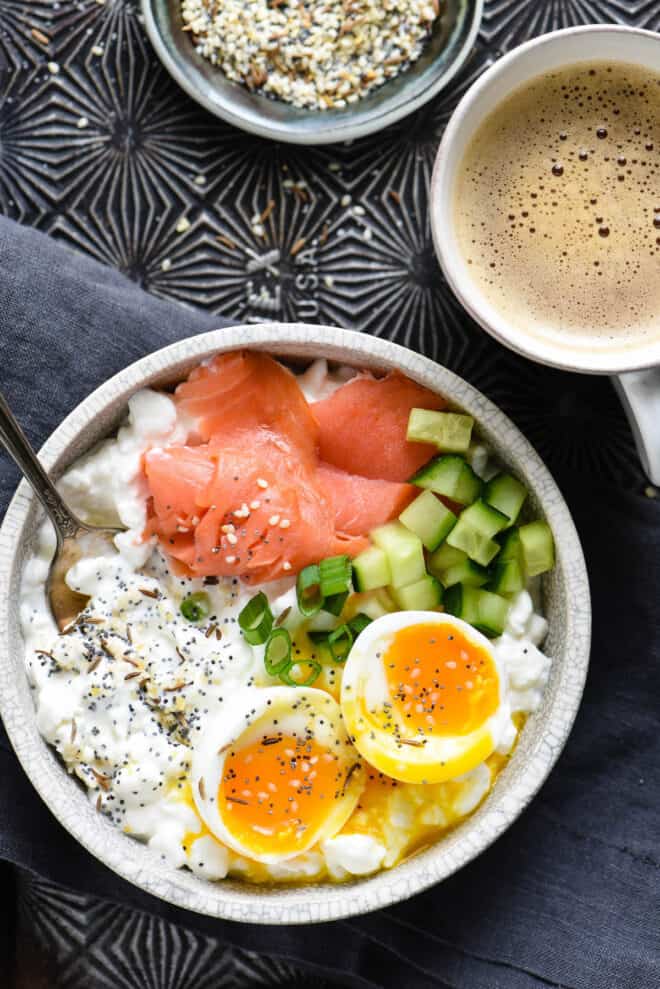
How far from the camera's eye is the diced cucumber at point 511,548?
1903mm

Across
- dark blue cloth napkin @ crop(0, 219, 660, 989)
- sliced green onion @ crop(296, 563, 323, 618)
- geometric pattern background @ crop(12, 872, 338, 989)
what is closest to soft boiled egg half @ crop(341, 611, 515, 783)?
sliced green onion @ crop(296, 563, 323, 618)

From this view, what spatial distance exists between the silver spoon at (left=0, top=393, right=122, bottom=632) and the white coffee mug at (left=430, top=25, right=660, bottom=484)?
0.73 meters

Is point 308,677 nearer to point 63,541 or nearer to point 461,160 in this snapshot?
point 63,541

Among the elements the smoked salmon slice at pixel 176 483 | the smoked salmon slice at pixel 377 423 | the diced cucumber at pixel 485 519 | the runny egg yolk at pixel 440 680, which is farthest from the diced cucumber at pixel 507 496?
the smoked salmon slice at pixel 176 483

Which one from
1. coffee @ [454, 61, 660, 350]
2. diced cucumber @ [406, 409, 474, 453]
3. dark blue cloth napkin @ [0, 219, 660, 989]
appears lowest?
dark blue cloth napkin @ [0, 219, 660, 989]

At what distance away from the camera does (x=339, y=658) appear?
1.88 meters

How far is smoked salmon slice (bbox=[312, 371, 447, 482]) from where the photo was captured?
6.24 feet

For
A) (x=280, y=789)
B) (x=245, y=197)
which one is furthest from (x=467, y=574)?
(x=245, y=197)

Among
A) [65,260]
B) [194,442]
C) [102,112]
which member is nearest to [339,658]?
[194,442]

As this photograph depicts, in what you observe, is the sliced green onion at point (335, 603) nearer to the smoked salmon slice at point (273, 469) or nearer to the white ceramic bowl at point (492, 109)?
the smoked salmon slice at point (273, 469)

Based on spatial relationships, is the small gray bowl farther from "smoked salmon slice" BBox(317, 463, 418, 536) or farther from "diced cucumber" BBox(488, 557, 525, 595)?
"diced cucumber" BBox(488, 557, 525, 595)

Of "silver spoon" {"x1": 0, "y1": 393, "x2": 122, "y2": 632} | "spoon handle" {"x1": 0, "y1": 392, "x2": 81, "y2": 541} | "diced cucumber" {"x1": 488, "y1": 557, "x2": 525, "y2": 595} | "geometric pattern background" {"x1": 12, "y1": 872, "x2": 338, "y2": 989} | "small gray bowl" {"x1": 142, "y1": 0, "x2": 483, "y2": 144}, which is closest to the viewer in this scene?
"spoon handle" {"x1": 0, "y1": 392, "x2": 81, "y2": 541}

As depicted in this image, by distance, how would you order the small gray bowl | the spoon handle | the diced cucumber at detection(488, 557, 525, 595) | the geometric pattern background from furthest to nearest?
the geometric pattern background → the small gray bowl → the diced cucumber at detection(488, 557, 525, 595) → the spoon handle

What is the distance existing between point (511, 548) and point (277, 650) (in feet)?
1.44
